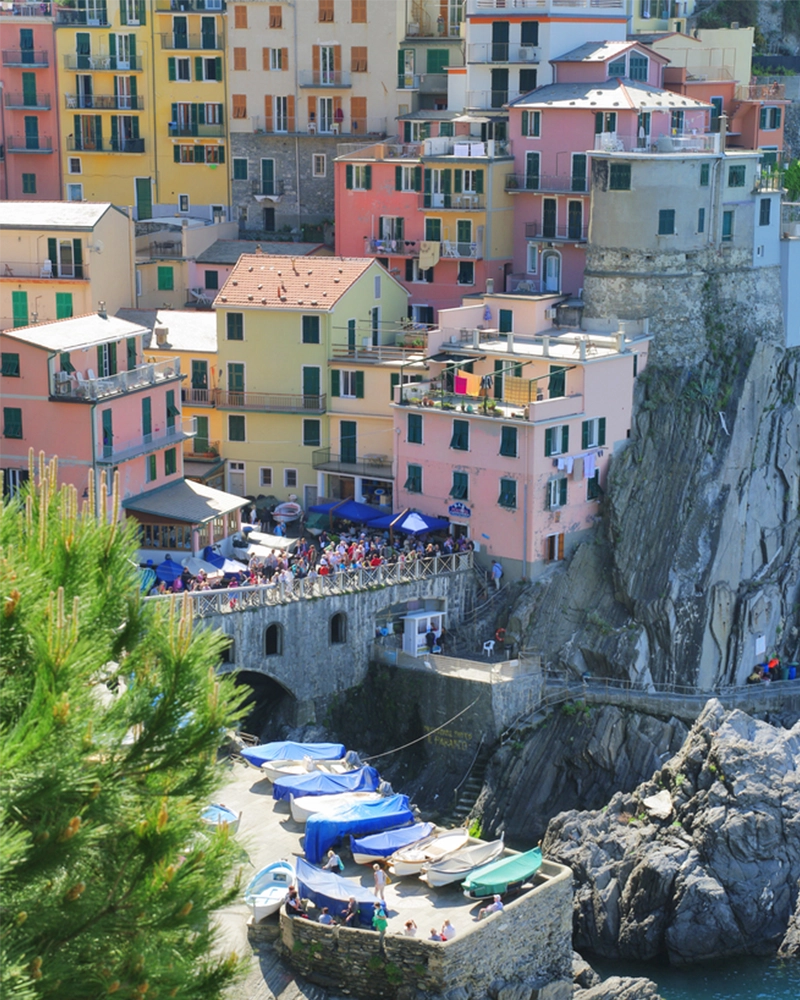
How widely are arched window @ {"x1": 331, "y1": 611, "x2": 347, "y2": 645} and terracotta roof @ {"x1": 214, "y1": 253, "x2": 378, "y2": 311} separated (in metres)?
14.1

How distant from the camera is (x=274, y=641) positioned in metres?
60.6

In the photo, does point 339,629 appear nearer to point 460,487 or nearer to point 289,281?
point 460,487

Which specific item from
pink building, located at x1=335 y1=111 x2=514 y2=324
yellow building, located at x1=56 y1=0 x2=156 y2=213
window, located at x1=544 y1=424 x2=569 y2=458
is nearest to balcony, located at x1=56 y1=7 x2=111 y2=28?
yellow building, located at x1=56 y1=0 x2=156 y2=213

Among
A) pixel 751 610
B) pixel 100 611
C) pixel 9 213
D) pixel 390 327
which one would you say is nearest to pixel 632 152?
pixel 390 327

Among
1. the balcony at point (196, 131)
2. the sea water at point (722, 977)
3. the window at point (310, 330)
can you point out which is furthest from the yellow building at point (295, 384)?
the sea water at point (722, 977)

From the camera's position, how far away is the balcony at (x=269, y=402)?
71.5 m

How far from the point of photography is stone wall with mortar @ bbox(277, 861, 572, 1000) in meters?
42.3

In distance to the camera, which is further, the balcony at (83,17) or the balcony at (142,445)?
the balcony at (83,17)

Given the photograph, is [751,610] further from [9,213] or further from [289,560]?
[9,213]

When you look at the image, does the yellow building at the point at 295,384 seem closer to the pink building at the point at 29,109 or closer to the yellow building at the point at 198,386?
the yellow building at the point at 198,386

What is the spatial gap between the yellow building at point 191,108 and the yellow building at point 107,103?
2.30ft

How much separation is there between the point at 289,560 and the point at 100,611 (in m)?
38.1

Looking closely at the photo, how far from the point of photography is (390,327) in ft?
245

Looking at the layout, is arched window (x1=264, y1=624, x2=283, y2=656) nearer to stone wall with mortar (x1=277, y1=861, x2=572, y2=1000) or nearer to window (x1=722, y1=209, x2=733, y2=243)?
stone wall with mortar (x1=277, y1=861, x2=572, y2=1000)
